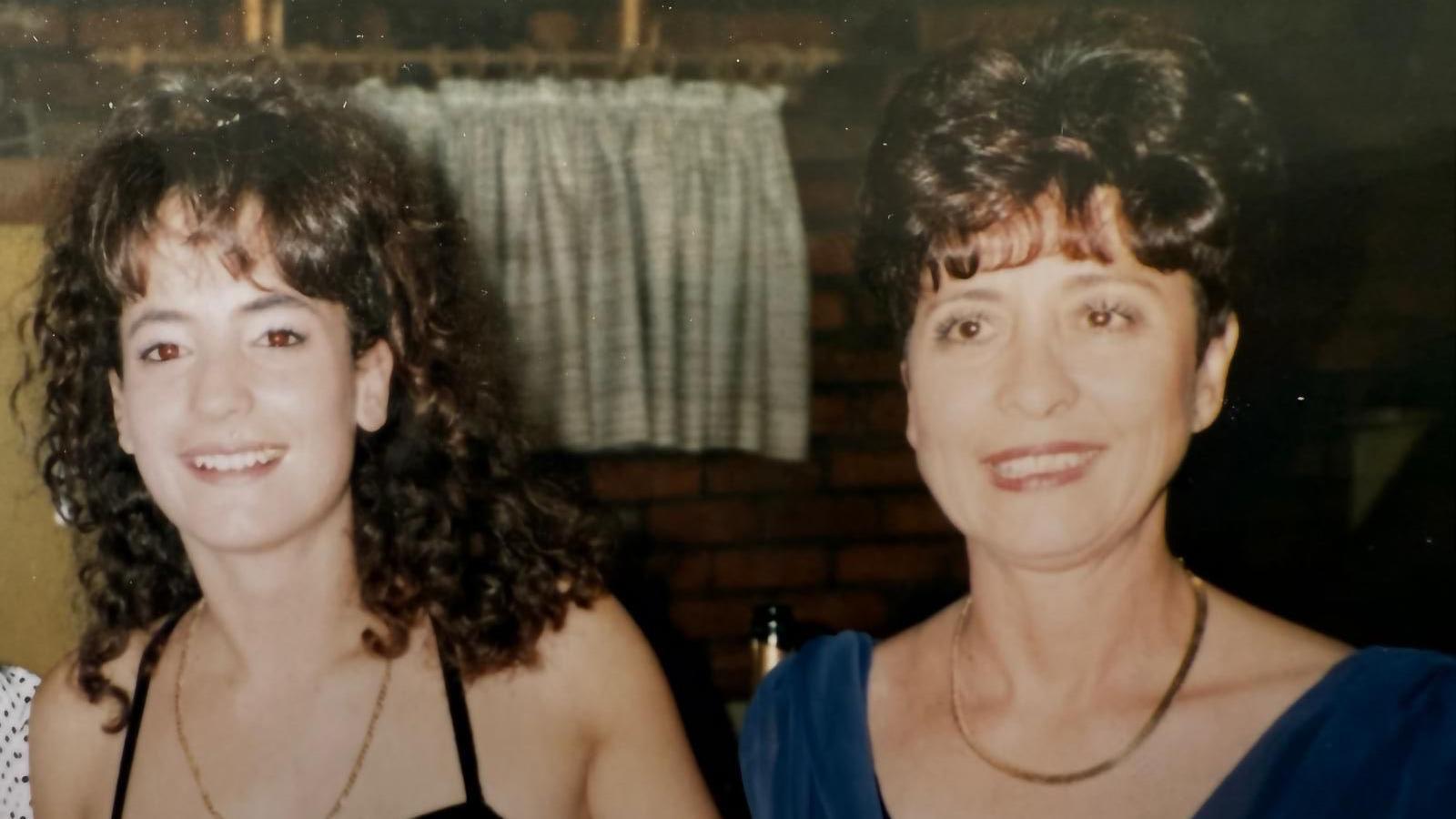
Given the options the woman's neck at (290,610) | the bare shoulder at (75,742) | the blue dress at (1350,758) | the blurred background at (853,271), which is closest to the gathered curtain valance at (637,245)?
the blurred background at (853,271)

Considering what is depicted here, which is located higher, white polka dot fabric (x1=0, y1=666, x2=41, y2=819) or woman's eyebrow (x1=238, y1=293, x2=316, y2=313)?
woman's eyebrow (x1=238, y1=293, x2=316, y2=313)

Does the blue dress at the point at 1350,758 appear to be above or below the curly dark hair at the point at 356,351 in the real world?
below

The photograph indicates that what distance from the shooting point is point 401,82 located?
3.94 ft

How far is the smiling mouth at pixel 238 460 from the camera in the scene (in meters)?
1.08

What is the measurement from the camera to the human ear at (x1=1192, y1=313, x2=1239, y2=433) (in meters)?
1.07

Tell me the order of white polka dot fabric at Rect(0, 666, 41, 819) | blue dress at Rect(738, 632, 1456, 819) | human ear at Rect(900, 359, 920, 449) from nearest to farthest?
blue dress at Rect(738, 632, 1456, 819) → human ear at Rect(900, 359, 920, 449) → white polka dot fabric at Rect(0, 666, 41, 819)

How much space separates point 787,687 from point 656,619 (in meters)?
0.15

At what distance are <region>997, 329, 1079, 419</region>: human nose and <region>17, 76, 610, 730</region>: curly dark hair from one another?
1.35 ft

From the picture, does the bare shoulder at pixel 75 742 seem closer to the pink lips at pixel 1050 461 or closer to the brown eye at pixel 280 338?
the brown eye at pixel 280 338

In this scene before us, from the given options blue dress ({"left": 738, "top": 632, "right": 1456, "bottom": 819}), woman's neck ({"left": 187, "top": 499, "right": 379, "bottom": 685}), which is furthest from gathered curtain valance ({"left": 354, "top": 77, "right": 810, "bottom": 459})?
blue dress ({"left": 738, "top": 632, "right": 1456, "bottom": 819})

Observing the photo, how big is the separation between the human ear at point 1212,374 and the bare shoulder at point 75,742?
0.90 m

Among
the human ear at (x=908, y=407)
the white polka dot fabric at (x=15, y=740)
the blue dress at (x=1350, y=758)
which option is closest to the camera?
the blue dress at (x=1350, y=758)

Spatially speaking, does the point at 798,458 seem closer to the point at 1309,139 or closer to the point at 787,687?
the point at 787,687

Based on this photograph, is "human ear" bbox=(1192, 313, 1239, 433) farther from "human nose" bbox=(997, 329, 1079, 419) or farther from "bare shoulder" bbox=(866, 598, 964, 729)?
"bare shoulder" bbox=(866, 598, 964, 729)
